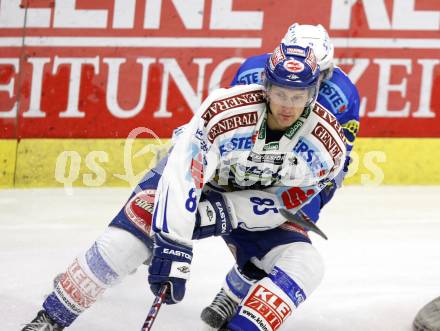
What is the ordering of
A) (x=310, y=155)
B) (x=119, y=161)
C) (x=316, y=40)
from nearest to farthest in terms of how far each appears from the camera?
(x=310, y=155) → (x=316, y=40) → (x=119, y=161)

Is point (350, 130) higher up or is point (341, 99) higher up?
point (341, 99)

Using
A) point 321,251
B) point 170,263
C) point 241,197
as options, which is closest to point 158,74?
point 321,251

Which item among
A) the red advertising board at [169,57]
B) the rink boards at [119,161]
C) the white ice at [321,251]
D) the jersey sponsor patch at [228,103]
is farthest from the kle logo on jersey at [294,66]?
the red advertising board at [169,57]

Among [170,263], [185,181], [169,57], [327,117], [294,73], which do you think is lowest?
[170,263]

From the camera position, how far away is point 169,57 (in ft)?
21.2

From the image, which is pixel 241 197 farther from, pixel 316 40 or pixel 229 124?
pixel 316 40

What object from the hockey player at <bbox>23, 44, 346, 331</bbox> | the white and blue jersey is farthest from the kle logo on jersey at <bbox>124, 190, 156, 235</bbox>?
the white and blue jersey

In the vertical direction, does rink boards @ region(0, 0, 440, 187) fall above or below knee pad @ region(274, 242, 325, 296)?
above

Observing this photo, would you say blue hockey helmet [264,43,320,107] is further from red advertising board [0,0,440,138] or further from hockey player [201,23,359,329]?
red advertising board [0,0,440,138]

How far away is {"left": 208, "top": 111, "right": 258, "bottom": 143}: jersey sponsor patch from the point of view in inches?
136

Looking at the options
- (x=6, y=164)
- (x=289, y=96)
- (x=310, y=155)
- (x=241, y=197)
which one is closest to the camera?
(x=289, y=96)

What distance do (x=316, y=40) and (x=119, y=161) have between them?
6.78 ft

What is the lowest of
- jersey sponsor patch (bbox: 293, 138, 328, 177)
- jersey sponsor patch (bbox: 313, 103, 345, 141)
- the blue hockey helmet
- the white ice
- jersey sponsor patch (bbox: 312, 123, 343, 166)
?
the white ice

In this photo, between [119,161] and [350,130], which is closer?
[350,130]
